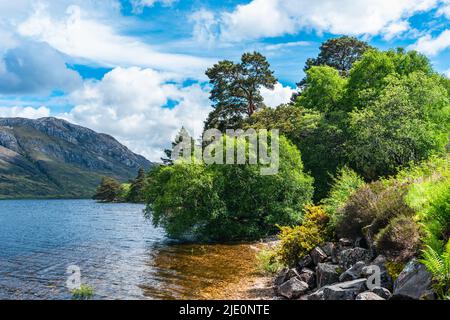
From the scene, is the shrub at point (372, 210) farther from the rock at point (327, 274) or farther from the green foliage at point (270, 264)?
the green foliage at point (270, 264)

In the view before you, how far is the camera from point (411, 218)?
15344mm

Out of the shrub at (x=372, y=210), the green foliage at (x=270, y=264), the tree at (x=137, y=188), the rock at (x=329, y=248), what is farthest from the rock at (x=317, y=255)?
the tree at (x=137, y=188)

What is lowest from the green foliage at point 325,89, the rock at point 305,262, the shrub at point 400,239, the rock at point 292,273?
the rock at point 292,273

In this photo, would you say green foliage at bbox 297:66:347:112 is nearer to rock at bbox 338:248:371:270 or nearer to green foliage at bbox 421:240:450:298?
rock at bbox 338:248:371:270

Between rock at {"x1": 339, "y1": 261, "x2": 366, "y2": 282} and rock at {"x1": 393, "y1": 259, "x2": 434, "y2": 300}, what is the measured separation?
9.75ft

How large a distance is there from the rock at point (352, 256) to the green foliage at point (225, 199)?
24.4m

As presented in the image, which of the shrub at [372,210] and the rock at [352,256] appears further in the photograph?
the rock at [352,256]

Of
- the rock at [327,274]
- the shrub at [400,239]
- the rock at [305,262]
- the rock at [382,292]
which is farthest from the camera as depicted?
the rock at [305,262]

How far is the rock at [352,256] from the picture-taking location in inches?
701

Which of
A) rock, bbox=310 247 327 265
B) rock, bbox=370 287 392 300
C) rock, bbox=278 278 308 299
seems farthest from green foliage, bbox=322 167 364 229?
rock, bbox=370 287 392 300

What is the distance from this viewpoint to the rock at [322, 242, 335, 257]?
20.4m

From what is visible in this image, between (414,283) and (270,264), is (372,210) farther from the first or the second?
(270,264)

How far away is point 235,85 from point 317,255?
5000cm
